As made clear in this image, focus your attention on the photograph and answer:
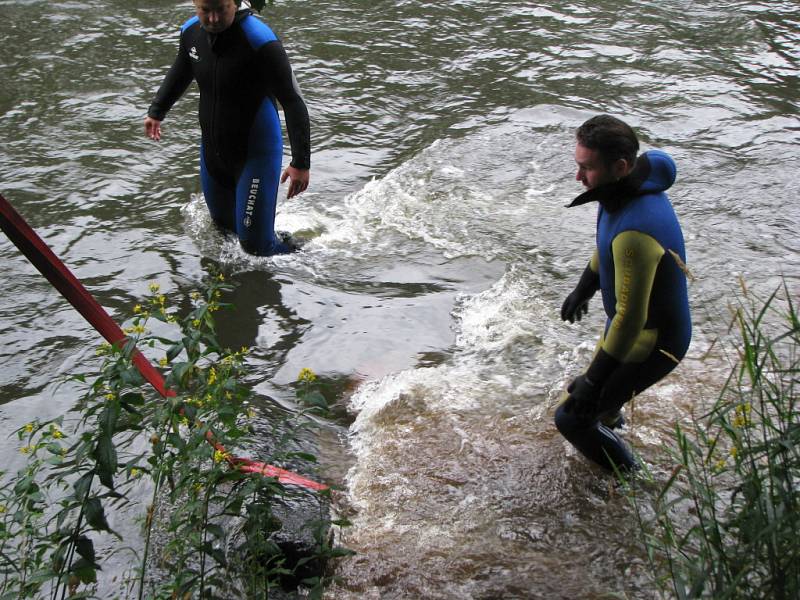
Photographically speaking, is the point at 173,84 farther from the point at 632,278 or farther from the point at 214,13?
the point at 632,278

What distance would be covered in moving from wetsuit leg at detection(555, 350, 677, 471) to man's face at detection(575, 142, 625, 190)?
0.81 m

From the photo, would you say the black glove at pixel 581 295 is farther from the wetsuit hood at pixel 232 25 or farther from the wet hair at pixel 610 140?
the wetsuit hood at pixel 232 25

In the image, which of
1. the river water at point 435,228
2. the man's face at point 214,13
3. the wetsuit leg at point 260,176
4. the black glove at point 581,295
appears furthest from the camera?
the wetsuit leg at point 260,176

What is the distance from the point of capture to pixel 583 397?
145 inches

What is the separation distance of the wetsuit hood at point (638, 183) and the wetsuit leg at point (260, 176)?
291cm

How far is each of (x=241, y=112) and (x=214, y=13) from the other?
707 millimetres

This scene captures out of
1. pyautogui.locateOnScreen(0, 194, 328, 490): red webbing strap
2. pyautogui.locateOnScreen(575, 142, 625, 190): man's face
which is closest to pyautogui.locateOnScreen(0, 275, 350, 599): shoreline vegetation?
pyautogui.locateOnScreen(0, 194, 328, 490): red webbing strap

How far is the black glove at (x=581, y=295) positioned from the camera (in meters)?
4.04

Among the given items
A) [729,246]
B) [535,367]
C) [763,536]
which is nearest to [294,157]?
[535,367]

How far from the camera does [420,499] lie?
4.17 meters

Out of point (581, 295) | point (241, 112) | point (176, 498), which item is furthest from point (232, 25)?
point (176, 498)

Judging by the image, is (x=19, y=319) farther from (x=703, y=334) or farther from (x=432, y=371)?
(x=703, y=334)

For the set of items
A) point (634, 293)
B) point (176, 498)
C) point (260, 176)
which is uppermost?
point (634, 293)

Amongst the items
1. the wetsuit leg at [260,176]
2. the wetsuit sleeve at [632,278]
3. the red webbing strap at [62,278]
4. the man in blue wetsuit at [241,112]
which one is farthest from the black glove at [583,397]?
the wetsuit leg at [260,176]
